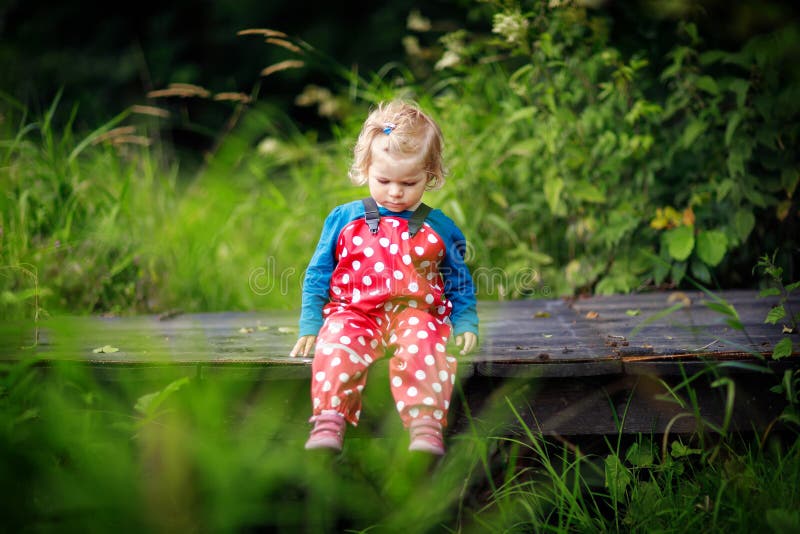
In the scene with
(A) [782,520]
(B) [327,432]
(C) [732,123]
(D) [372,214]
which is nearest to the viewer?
(A) [782,520]

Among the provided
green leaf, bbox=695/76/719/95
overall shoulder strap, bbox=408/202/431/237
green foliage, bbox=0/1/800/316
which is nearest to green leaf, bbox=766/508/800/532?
overall shoulder strap, bbox=408/202/431/237

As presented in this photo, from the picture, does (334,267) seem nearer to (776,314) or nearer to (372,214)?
(372,214)

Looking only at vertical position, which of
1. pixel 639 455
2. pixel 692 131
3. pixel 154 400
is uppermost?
pixel 692 131

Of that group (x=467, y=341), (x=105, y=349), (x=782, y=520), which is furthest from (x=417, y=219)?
(x=782, y=520)

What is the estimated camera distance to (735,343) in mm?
1997

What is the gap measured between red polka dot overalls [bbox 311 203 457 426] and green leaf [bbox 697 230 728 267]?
1.48 meters

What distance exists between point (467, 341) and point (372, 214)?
0.48m

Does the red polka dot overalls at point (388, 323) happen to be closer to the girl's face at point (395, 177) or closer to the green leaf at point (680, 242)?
the girl's face at point (395, 177)

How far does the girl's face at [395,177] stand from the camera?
197 centimetres

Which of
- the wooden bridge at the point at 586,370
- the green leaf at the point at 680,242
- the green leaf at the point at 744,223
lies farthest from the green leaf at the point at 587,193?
the wooden bridge at the point at 586,370

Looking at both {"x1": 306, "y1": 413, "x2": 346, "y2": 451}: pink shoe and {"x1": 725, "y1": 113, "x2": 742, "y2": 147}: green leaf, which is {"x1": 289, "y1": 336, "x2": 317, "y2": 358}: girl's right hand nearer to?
{"x1": 306, "y1": 413, "x2": 346, "y2": 451}: pink shoe

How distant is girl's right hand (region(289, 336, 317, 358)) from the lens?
1.99m

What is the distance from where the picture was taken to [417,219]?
6.82 ft

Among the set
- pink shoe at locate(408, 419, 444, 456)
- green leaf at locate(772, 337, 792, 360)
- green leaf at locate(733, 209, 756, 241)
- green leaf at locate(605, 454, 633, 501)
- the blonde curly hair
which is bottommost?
green leaf at locate(605, 454, 633, 501)
